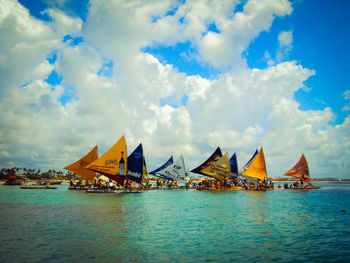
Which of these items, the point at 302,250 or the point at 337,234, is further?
the point at 337,234

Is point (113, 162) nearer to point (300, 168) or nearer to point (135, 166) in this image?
point (135, 166)

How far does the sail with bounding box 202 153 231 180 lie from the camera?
6134cm

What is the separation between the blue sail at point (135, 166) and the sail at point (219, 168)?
706 inches

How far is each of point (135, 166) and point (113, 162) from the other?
565 centimetres

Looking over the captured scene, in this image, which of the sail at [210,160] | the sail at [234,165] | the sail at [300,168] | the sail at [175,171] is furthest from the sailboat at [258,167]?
the sail at [175,171]

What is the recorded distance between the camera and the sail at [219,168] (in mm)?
61344

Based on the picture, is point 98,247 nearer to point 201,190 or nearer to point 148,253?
point 148,253

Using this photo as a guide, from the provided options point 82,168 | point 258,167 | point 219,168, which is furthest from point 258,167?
point 82,168

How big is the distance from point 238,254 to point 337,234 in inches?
355

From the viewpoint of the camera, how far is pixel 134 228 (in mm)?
17906

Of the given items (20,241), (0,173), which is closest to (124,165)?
(20,241)

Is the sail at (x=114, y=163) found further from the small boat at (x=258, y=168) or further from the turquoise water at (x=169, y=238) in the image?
the small boat at (x=258, y=168)

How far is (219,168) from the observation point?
6147cm

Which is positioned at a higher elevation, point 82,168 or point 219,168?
point 82,168
